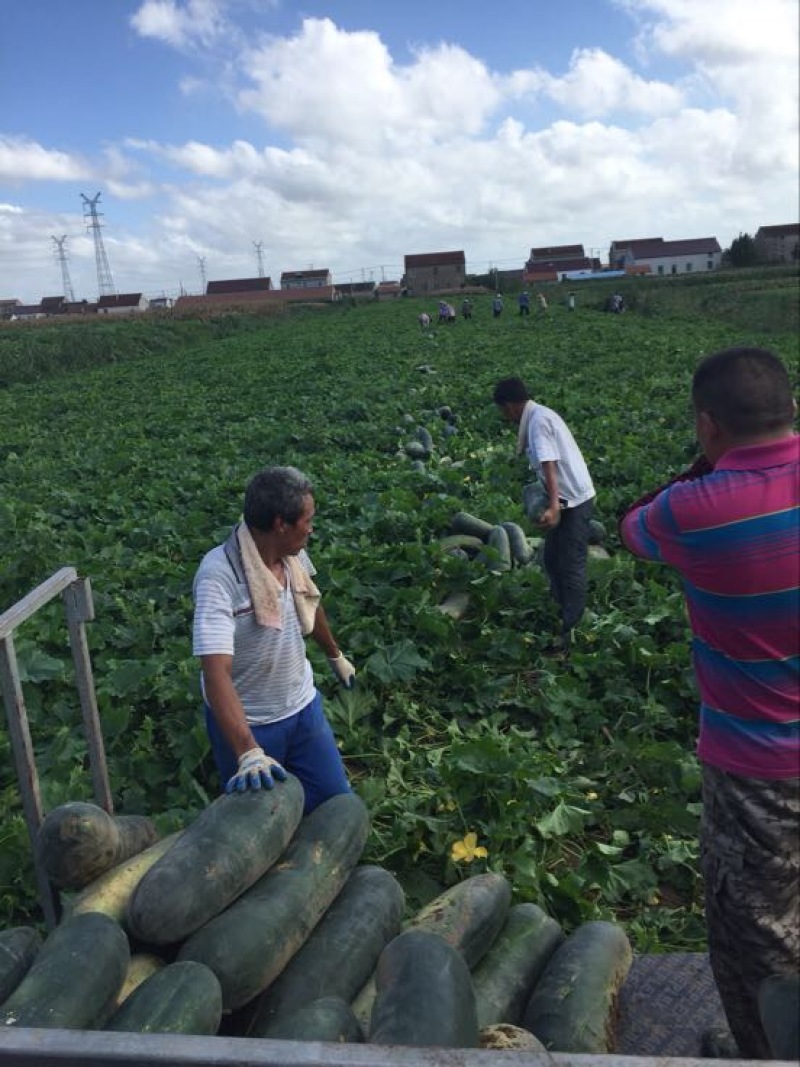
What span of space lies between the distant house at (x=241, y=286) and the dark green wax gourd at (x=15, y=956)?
126 m

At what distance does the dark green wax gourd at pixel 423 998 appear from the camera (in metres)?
1.97

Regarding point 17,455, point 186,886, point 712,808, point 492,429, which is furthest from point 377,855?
point 17,455

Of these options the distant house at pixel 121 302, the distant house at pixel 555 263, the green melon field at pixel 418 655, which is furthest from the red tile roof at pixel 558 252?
the green melon field at pixel 418 655

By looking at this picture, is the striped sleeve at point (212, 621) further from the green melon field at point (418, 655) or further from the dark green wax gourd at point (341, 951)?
the green melon field at point (418, 655)

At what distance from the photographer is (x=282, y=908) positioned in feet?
8.18

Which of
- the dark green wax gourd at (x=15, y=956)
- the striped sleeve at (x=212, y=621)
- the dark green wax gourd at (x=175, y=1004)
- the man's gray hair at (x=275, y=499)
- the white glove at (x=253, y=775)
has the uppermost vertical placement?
the man's gray hair at (x=275, y=499)

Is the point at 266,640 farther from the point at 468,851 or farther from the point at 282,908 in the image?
the point at 468,851

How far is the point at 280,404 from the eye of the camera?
58.7 feet

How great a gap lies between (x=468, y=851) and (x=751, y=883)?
1.60m

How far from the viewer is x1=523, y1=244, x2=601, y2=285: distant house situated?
106562mm

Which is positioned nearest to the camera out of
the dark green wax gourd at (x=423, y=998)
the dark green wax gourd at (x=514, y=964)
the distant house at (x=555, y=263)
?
the dark green wax gourd at (x=423, y=998)

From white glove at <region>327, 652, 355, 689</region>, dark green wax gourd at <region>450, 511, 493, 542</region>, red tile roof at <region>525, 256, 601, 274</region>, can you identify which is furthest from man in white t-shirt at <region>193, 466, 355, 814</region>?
red tile roof at <region>525, 256, 601, 274</region>

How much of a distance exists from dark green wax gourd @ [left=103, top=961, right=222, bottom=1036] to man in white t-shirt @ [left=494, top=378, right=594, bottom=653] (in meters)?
4.02

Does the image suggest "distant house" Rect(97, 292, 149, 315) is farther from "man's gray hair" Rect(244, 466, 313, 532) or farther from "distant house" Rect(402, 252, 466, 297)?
"man's gray hair" Rect(244, 466, 313, 532)
